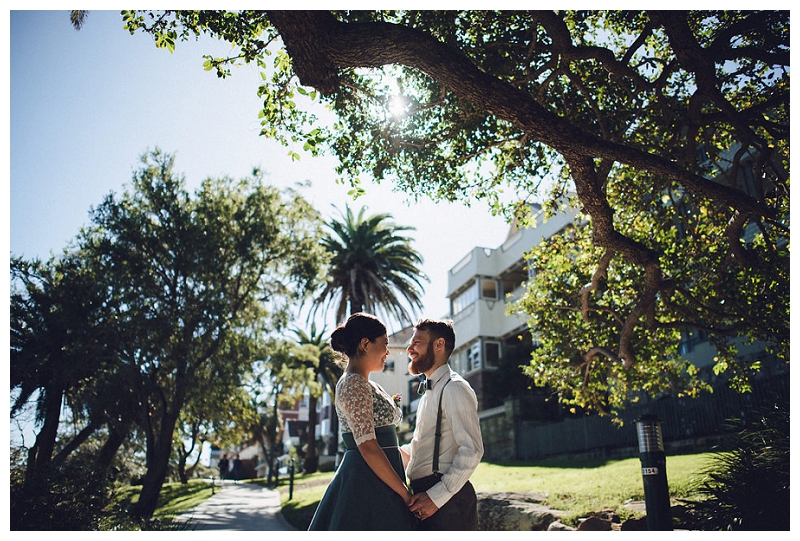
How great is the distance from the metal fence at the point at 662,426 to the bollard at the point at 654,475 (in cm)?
514

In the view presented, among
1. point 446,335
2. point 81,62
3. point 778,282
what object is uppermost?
point 81,62

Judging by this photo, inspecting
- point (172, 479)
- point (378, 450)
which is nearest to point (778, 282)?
point (378, 450)

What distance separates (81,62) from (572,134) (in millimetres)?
7856

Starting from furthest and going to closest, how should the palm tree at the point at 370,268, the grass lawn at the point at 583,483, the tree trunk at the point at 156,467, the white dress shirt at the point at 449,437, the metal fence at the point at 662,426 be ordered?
the palm tree at the point at 370,268 → the tree trunk at the point at 156,467 → the metal fence at the point at 662,426 → the grass lawn at the point at 583,483 → the white dress shirt at the point at 449,437

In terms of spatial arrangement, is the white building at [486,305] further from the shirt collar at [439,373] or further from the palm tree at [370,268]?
the shirt collar at [439,373]

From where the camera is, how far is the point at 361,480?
3623 millimetres

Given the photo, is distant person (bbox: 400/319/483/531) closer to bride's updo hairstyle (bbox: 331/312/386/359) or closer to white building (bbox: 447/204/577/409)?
bride's updo hairstyle (bbox: 331/312/386/359)

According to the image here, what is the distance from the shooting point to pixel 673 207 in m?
10.5

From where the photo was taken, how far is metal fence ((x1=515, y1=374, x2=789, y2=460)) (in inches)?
521

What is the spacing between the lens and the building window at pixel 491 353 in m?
29.9

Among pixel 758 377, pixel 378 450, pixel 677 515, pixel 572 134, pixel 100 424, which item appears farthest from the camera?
pixel 100 424

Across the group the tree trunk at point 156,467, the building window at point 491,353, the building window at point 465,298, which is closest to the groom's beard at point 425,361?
the tree trunk at point 156,467

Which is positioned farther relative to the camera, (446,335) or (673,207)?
(673,207)

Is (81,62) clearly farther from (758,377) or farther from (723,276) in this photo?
(758,377)
